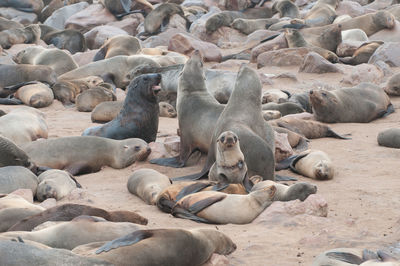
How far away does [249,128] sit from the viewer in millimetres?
6426

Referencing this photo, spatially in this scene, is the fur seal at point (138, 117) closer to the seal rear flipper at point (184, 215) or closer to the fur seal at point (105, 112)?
the fur seal at point (105, 112)

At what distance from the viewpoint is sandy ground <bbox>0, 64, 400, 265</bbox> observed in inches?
163

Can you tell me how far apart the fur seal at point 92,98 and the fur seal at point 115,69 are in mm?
1609

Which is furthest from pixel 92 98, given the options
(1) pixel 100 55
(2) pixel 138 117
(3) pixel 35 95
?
(1) pixel 100 55

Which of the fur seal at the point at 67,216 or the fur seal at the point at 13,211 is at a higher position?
the fur seal at the point at 67,216

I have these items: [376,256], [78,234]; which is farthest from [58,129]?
[376,256]

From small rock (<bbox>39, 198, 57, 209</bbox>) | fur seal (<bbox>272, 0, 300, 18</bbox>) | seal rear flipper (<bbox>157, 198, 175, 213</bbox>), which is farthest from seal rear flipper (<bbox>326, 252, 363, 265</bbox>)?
fur seal (<bbox>272, 0, 300, 18</bbox>)

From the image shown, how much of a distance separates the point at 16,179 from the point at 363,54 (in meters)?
9.13

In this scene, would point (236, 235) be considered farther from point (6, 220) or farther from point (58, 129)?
point (58, 129)

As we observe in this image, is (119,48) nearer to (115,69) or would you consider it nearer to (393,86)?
(115,69)

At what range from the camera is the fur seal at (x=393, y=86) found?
10.4m

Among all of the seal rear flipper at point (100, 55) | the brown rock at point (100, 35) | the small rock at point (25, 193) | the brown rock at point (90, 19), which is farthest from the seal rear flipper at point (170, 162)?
the brown rock at point (90, 19)

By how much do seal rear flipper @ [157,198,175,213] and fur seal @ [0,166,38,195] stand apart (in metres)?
1.05

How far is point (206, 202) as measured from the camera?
490cm
